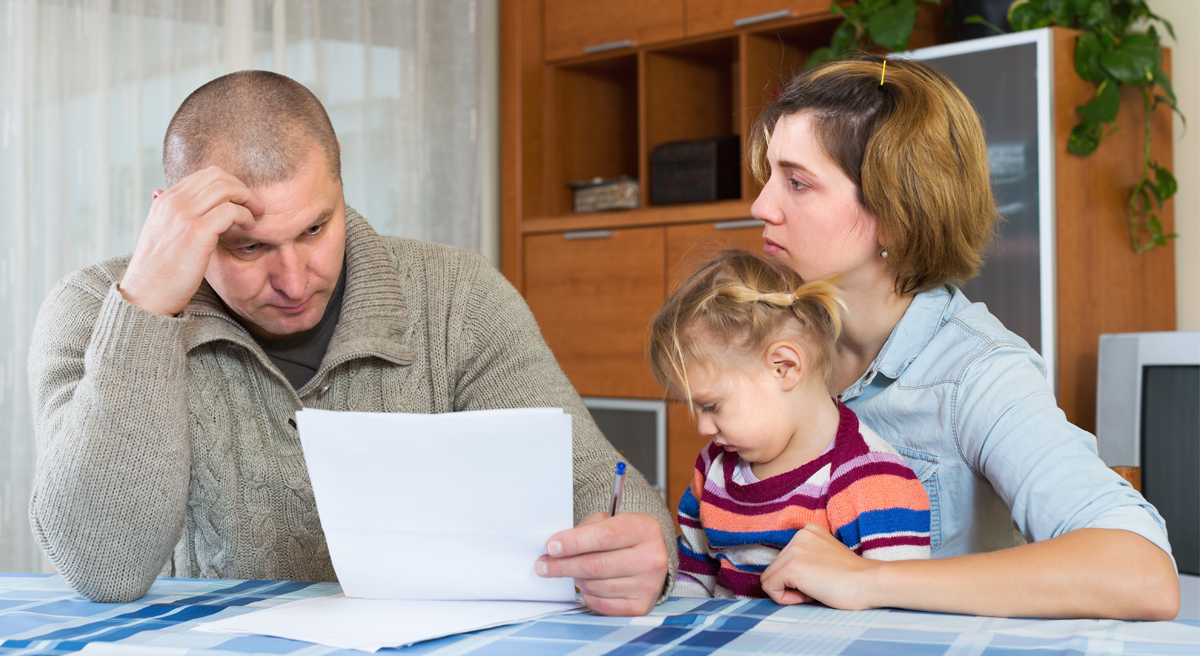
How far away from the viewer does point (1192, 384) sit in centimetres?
210

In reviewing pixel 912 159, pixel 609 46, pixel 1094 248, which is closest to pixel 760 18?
pixel 609 46

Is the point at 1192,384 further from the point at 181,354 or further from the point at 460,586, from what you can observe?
the point at 181,354

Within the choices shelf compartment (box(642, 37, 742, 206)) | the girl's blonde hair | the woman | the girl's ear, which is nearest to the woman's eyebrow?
the woman

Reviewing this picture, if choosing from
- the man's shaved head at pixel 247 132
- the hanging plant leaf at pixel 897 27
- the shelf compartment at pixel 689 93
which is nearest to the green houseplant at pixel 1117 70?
the hanging plant leaf at pixel 897 27

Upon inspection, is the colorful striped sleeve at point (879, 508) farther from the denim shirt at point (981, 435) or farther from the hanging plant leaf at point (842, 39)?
the hanging plant leaf at point (842, 39)

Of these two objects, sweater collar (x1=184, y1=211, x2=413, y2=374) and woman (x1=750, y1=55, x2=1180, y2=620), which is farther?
sweater collar (x1=184, y1=211, x2=413, y2=374)

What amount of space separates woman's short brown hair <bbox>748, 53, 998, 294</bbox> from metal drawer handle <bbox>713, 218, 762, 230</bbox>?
4.95 feet

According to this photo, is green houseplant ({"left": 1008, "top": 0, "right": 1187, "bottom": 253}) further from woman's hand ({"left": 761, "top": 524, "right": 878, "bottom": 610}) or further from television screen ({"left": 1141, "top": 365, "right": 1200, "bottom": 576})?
woman's hand ({"left": 761, "top": 524, "right": 878, "bottom": 610})

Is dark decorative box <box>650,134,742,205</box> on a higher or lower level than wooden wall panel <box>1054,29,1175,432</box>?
higher

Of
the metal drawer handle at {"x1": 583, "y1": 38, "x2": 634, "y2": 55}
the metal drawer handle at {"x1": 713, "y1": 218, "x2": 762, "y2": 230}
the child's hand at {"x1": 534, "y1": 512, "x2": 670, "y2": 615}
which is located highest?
the metal drawer handle at {"x1": 583, "y1": 38, "x2": 634, "y2": 55}

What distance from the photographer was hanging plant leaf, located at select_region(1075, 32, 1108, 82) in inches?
90.3

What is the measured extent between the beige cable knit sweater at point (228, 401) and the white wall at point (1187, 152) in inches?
75.4

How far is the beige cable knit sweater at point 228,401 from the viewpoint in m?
1.08

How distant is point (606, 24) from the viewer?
3.23m
